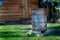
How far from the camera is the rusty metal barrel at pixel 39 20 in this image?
10977 millimetres

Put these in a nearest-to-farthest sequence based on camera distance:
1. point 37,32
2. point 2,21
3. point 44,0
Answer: point 37,32, point 2,21, point 44,0

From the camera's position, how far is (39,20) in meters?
11.1

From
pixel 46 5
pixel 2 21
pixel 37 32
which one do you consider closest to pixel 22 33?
pixel 37 32

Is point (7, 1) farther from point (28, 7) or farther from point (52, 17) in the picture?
point (52, 17)

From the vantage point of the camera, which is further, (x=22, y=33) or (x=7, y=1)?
(x=7, y=1)

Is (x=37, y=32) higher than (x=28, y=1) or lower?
lower

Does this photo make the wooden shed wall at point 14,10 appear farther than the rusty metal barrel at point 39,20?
Yes

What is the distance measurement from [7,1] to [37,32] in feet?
17.2

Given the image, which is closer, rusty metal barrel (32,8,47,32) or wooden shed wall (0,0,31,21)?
rusty metal barrel (32,8,47,32)

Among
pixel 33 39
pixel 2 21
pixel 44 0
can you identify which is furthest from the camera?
pixel 44 0

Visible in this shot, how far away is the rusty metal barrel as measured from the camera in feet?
36.0

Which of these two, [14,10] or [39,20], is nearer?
[39,20]

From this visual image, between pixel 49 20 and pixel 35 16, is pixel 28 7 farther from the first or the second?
pixel 35 16

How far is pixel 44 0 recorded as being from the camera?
647 inches
